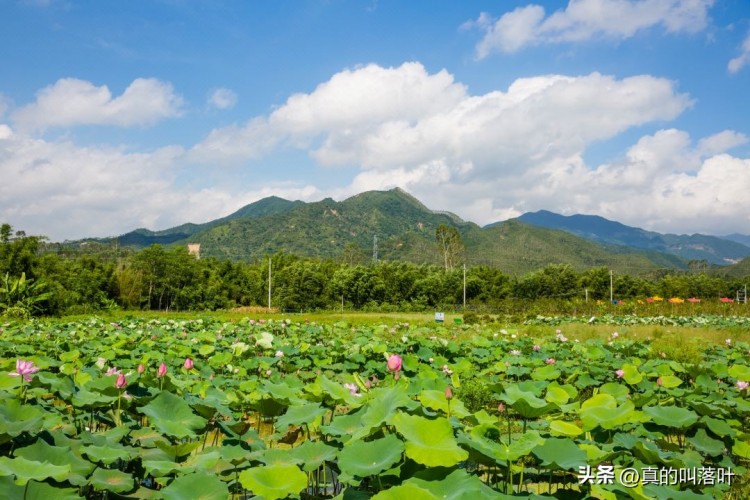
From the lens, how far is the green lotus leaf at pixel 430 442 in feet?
5.29

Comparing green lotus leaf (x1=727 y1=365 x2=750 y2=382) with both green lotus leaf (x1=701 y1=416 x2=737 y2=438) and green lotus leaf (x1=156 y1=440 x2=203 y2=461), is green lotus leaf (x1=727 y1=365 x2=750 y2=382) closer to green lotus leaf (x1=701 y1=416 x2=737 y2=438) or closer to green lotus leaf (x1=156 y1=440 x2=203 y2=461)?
green lotus leaf (x1=701 y1=416 x2=737 y2=438)

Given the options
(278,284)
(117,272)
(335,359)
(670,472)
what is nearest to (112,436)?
(670,472)

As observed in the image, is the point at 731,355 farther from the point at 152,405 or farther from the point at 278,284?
the point at 278,284

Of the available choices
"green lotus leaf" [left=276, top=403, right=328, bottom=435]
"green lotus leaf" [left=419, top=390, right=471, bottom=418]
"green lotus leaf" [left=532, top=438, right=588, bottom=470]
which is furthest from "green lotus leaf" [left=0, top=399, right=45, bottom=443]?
"green lotus leaf" [left=532, top=438, right=588, bottom=470]

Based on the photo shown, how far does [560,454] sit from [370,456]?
0.80 meters

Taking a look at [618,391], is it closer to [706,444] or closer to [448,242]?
[706,444]

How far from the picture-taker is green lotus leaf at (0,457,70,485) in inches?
60.2

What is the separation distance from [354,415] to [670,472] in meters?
1.42

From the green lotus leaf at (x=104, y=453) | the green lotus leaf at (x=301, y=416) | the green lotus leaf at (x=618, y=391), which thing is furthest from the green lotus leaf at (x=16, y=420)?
the green lotus leaf at (x=618, y=391)

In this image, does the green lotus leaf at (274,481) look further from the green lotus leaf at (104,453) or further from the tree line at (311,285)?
the tree line at (311,285)

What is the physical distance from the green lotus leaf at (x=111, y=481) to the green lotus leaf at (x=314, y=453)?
600 mm

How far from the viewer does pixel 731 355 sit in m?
6.86

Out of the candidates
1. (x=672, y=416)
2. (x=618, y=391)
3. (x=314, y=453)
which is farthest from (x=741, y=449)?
(x=314, y=453)

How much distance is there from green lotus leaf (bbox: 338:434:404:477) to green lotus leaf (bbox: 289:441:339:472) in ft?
0.45
